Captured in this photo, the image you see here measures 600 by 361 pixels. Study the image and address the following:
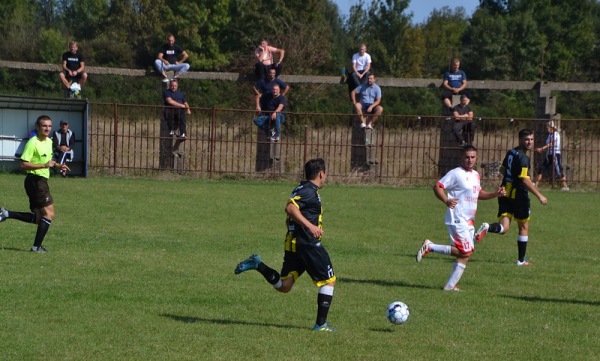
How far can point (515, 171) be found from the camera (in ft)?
47.8

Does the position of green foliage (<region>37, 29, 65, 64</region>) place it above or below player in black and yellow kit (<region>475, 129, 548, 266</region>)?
above

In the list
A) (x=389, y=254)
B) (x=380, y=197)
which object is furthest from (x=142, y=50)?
(x=389, y=254)

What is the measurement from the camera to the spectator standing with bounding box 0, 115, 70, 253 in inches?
523

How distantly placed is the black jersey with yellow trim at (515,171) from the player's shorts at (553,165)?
505 inches

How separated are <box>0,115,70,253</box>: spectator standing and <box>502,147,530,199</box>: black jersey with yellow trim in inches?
250

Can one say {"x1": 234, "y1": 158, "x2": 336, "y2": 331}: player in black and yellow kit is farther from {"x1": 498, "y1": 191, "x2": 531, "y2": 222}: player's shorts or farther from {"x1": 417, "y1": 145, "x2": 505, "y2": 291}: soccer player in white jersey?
{"x1": 498, "y1": 191, "x2": 531, "y2": 222}: player's shorts

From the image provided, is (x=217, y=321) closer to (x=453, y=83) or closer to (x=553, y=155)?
(x=553, y=155)

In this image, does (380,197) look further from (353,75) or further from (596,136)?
(596,136)

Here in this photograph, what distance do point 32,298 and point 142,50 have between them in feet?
171

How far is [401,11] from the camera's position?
219 ft

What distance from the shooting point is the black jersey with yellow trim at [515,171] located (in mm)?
14445

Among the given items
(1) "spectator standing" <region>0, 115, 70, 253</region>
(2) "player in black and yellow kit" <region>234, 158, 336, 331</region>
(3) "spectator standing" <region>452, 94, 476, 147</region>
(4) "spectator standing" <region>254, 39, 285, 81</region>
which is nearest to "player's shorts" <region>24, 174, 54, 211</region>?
(1) "spectator standing" <region>0, 115, 70, 253</region>

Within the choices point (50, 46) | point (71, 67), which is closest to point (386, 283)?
point (71, 67)

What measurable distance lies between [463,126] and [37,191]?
15938 mm
